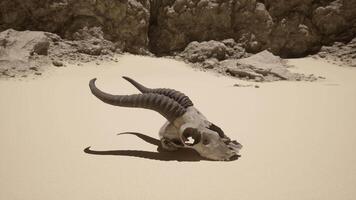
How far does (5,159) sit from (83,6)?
6572 mm

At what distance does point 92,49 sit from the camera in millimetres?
8508

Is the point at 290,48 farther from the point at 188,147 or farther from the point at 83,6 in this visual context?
the point at 188,147

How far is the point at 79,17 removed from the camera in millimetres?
8789

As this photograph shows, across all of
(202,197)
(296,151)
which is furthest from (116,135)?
(296,151)

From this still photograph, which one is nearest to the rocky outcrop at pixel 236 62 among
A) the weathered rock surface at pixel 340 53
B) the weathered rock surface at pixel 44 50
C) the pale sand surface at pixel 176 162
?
the pale sand surface at pixel 176 162

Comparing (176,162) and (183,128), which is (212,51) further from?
(176,162)

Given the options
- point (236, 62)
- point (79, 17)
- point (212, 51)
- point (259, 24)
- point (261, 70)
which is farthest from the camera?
point (259, 24)

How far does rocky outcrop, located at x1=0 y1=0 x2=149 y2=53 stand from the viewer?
8469 mm

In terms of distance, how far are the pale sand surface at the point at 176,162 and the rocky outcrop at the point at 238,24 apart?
3.62m

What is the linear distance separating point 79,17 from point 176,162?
22.6 feet

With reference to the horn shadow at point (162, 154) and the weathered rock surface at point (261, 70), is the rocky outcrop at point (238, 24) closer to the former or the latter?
the weathered rock surface at point (261, 70)

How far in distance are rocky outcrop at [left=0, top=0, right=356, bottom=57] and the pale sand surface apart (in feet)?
11.9

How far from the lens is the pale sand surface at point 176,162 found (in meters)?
2.46

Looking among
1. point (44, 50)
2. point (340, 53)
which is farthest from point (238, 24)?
point (44, 50)
